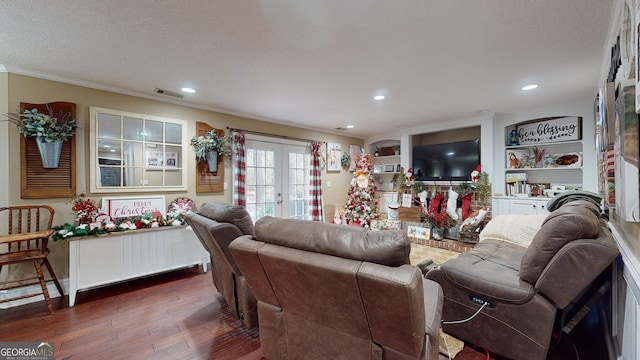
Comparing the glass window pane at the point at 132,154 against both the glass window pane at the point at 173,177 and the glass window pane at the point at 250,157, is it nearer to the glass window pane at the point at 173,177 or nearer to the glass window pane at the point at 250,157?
the glass window pane at the point at 173,177

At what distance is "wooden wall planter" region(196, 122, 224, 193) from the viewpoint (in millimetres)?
3836

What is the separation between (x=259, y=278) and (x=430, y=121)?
4.58 meters

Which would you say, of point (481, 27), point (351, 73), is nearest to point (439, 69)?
point (481, 27)

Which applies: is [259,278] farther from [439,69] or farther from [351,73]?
[439,69]

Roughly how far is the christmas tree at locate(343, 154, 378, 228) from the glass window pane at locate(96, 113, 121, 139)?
162 inches

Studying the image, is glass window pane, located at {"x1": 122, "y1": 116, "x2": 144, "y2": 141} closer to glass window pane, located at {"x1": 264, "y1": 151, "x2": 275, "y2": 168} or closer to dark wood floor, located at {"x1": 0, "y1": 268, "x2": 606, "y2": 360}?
dark wood floor, located at {"x1": 0, "y1": 268, "x2": 606, "y2": 360}

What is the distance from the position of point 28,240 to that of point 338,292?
3.19 metres

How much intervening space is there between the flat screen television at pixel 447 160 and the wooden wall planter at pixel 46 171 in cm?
538

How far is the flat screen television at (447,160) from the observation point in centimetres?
470

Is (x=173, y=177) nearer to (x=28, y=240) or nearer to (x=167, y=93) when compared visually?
(x=167, y=93)

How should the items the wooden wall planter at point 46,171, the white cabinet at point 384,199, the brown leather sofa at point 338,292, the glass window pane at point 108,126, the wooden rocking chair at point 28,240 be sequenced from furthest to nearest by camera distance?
1. the white cabinet at point 384,199
2. the glass window pane at point 108,126
3. the wooden wall planter at point 46,171
4. the wooden rocking chair at point 28,240
5. the brown leather sofa at point 338,292

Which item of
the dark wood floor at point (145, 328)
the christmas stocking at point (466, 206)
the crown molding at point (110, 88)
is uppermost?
the crown molding at point (110, 88)

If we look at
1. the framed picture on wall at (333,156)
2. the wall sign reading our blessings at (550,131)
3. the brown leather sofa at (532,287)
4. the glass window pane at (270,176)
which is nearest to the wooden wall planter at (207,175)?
the glass window pane at (270,176)

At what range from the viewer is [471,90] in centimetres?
328
